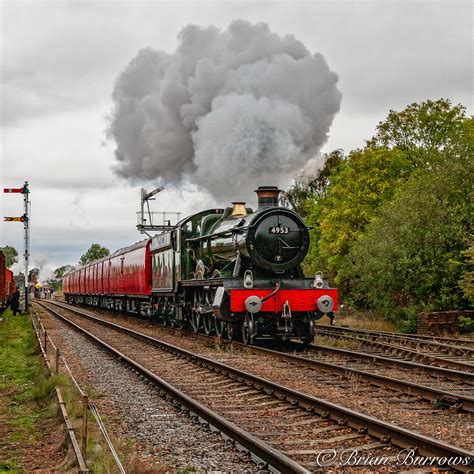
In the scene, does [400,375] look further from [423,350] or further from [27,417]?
[27,417]

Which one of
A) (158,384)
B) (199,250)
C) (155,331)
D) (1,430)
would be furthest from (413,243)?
(1,430)

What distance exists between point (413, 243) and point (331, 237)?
14.6 m

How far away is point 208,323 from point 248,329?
341cm

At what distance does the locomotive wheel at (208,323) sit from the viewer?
17.9 metres

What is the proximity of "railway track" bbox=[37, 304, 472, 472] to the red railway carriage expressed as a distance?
14018mm

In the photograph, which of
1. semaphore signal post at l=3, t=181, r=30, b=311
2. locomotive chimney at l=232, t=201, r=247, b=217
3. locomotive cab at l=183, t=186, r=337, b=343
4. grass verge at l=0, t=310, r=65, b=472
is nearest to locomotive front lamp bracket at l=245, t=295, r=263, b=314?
locomotive cab at l=183, t=186, r=337, b=343

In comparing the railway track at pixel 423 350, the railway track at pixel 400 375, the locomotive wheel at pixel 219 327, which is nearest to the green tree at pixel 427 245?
the railway track at pixel 423 350

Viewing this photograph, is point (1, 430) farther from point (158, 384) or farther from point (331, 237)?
point (331, 237)

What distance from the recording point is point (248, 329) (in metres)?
14.9

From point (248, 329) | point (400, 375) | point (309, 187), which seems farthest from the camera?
point (309, 187)

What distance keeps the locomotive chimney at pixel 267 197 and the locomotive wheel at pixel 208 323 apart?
3.57 meters

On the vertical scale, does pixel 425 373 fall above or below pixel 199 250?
below

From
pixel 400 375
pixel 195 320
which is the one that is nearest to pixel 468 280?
pixel 195 320

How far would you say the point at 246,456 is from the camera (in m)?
6.25
